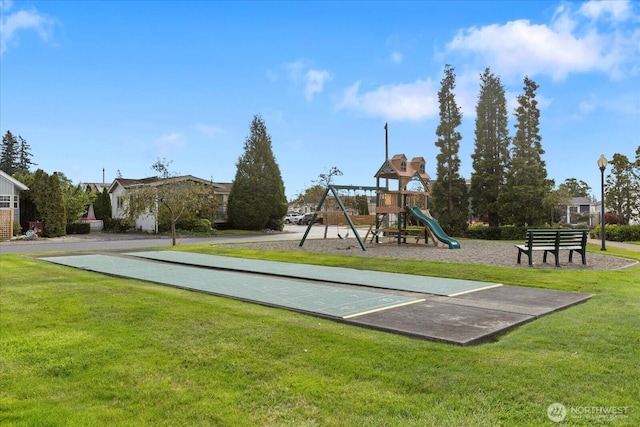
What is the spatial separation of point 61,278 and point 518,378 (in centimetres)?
970

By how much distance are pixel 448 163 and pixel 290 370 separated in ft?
97.9

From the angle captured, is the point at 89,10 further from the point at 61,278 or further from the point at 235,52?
the point at 61,278

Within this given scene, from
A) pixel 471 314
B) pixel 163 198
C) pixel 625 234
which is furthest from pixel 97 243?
pixel 625 234

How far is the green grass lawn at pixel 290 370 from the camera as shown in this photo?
11.1 ft

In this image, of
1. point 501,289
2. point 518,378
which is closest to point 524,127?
point 501,289

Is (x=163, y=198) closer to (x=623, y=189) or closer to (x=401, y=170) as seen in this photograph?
(x=401, y=170)

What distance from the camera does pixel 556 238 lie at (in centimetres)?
1253

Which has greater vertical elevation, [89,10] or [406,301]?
[89,10]

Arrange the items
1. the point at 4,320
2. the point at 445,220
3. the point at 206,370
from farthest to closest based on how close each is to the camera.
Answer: the point at 445,220
the point at 4,320
the point at 206,370

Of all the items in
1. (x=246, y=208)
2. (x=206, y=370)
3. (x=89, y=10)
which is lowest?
(x=206, y=370)

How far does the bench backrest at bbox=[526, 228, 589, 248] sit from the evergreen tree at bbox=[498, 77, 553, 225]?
1628 centimetres

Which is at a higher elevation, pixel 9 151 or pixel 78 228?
pixel 9 151

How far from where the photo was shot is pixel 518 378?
3.94 m

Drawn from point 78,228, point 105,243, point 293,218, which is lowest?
point 105,243
